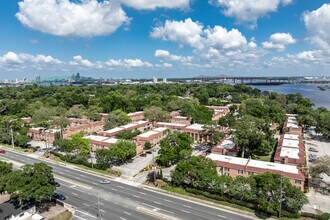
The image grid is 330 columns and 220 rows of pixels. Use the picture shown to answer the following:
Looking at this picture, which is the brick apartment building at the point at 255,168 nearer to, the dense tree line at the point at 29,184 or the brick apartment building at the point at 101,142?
the brick apartment building at the point at 101,142

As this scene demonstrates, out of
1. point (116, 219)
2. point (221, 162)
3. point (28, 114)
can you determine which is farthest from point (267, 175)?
point (28, 114)

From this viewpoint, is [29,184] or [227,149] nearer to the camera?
[29,184]

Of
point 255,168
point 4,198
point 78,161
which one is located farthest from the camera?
point 78,161

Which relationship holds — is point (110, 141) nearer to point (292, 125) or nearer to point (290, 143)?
point (290, 143)

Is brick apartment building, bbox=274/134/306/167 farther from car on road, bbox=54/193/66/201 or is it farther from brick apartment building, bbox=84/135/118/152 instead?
car on road, bbox=54/193/66/201

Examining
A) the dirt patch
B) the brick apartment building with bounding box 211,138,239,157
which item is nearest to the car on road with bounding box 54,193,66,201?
the dirt patch

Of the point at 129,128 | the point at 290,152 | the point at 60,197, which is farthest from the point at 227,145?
the point at 60,197

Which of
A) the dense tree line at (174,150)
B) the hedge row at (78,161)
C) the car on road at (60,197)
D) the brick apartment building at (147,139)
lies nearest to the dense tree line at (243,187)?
the dense tree line at (174,150)
